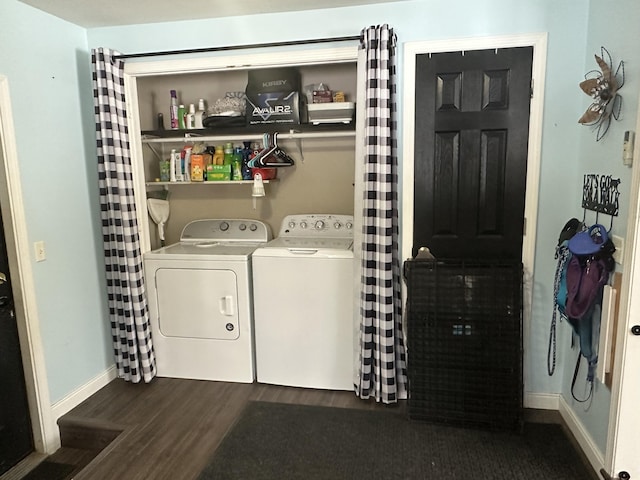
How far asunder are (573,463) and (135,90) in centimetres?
346

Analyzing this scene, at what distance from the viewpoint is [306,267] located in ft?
9.39

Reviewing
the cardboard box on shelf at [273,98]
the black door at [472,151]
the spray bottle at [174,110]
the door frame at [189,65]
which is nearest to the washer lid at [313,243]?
the black door at [472,151]

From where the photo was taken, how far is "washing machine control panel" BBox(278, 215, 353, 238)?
3254 millimetres

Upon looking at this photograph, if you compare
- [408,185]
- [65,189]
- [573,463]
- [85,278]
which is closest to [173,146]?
[65,189]

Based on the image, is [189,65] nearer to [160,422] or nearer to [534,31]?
[534,31]

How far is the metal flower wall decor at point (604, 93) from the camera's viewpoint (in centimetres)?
202

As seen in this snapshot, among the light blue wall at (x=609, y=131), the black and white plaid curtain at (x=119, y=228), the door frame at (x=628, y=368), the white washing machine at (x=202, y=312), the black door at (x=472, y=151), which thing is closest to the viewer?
the door frame at (x=628, y=368)

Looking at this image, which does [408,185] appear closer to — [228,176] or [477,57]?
[477,57]

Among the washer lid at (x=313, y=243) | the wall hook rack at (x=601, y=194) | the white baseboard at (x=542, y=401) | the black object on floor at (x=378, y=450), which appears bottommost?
the black object on floor at (x=378, y=450)

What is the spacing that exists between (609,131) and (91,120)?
310 centimetres

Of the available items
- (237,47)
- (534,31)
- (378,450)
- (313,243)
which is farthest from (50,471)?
(534,31)

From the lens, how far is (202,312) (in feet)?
10.0

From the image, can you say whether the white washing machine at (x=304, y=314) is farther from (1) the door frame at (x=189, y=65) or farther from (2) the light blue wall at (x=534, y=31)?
(2) the light blue wall at (x=534, y=31)

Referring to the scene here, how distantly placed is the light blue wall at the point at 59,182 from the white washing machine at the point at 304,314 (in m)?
1.15
